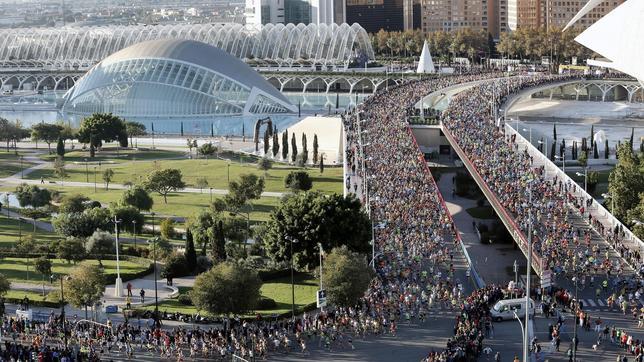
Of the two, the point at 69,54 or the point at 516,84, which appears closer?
the point at 516,84

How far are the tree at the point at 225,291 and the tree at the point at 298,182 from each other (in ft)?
75.8

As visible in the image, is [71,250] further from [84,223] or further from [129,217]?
[129,217]

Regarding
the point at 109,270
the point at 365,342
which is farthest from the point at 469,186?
the point at 365,342

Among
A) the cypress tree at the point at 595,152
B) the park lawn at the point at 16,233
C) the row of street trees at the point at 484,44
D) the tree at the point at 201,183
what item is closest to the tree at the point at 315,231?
the park lawn at the point at 16,233

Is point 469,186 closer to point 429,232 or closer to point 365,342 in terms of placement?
point 429,232

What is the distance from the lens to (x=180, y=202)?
56250 millimetres

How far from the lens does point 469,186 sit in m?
63.3

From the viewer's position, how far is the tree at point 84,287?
3462 cm

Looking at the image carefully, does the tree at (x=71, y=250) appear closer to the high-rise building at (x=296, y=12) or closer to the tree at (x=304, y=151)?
the tree at (x=304, y=151)

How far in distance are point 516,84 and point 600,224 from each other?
56764 mm

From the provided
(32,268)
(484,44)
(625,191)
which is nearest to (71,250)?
(32,268)

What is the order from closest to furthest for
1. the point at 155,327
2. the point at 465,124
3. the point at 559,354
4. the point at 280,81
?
1. the point at 559,354
2. the point at 155,327
3. the point at 465,124
4. the point at 280,81

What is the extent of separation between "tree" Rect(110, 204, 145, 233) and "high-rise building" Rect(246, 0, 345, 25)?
417 ft

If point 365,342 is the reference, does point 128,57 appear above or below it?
above
